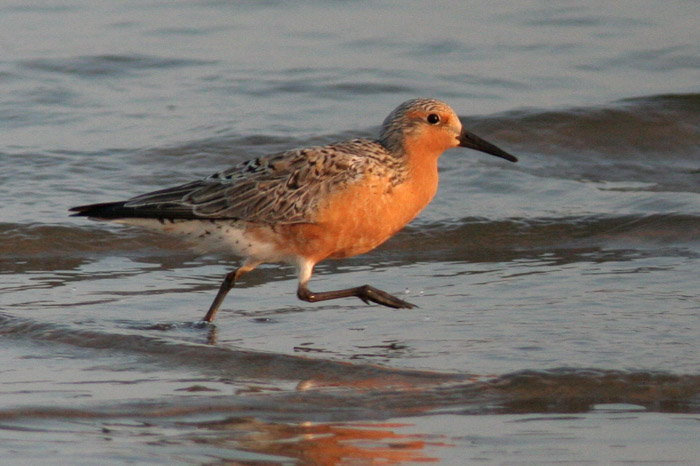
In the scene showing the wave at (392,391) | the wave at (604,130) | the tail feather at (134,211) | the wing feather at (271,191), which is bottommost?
the wave at (392,391)

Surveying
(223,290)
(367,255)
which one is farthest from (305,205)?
(367,255)

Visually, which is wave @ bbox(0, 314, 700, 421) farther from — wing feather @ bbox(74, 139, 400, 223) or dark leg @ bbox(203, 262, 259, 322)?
wing feather @ bbox(74, 139, 400, 223)

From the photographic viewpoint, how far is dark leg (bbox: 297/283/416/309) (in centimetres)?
806

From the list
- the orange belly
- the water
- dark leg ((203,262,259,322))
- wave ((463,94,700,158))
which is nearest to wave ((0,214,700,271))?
the water

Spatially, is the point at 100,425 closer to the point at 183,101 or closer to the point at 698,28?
the point at 183,101

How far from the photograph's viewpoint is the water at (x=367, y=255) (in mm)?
6000

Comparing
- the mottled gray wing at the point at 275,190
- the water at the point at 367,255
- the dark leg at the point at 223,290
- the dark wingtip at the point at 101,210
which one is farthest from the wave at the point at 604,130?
Answer: the dark wingtip at the point at 101,210

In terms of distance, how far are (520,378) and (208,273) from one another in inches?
147

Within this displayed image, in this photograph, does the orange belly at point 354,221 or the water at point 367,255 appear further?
the orange belly at point 354,221

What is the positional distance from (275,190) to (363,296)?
908 mm

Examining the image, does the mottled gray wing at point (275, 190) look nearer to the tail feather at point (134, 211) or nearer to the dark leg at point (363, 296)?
the tail feather at point (134, 211)

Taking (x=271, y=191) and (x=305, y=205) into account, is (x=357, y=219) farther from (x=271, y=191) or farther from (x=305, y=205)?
(x=271, y=191)

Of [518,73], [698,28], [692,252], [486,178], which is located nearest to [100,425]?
[692,252]

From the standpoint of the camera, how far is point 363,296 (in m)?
8.17
